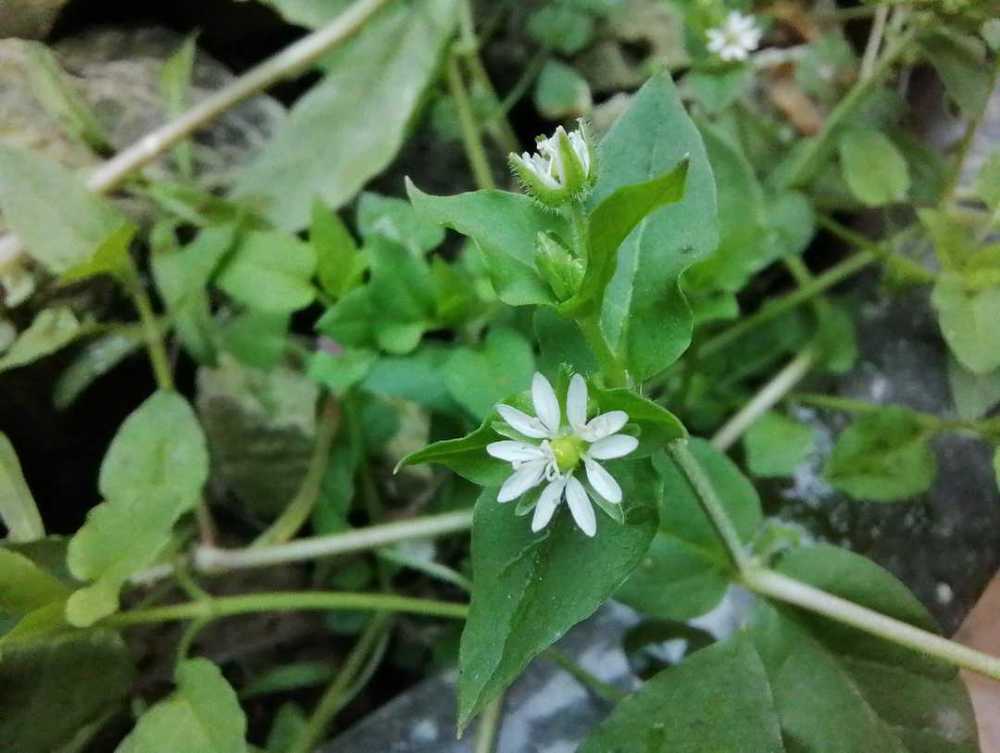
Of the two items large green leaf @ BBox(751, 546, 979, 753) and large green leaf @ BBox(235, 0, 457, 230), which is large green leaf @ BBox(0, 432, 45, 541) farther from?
large green leaf @ BBox(751, 546, 979, 753)

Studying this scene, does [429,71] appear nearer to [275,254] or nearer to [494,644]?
[275,254]

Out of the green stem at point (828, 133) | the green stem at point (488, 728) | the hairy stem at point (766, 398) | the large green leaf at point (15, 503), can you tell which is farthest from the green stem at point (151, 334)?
the green stem at point (828, 133)

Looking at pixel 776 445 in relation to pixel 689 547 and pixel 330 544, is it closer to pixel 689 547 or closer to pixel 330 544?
pixel 689 547

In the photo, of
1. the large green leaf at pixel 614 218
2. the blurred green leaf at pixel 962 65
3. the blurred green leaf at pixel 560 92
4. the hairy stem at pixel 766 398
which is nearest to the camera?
the large green leaf at pixel 614 218

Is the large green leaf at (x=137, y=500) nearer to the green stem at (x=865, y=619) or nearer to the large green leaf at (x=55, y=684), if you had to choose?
the large green leaf at (x=55, y=684)

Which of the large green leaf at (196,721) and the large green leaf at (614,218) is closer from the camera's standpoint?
the large green leaf at (614,218)

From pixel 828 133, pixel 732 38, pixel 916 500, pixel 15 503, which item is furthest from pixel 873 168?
pixel 15 503
